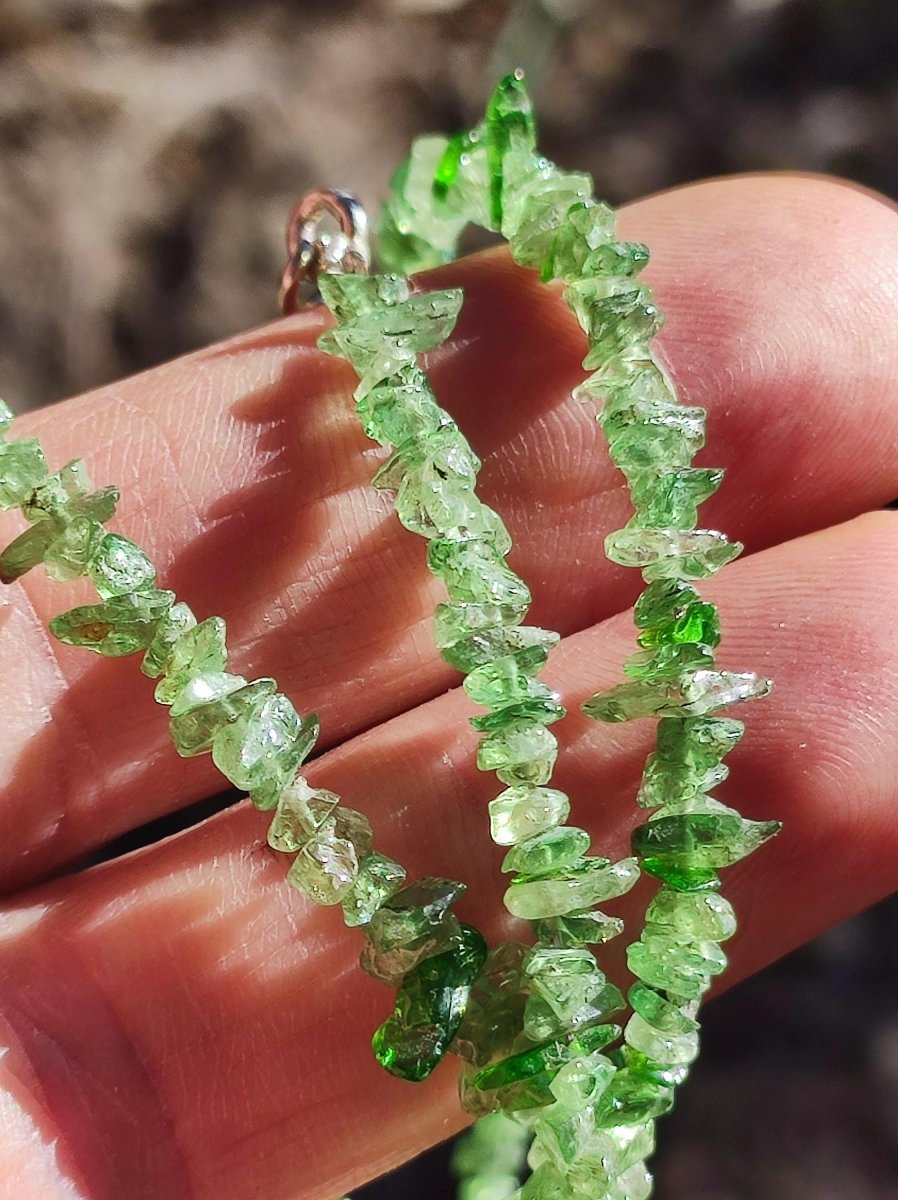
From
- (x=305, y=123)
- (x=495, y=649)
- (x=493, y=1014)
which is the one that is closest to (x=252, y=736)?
(x=495, y=649)

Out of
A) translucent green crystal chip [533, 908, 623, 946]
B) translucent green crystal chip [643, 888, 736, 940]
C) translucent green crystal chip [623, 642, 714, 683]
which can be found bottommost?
translucent green crystal chip [643, 888, 736, 940]

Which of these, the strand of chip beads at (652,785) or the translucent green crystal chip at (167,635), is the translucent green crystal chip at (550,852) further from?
the translucent green crystal chip at (167,635)

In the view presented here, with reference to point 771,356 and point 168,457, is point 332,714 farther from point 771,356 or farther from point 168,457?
point 771,356

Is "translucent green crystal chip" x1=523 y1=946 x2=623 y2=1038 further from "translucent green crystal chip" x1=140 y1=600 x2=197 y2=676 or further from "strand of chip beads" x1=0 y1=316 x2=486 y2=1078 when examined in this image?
"translucent green crystal chip" x1=140 y1=600 x2=197 y2=676

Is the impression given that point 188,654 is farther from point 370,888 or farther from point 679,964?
point 679,964

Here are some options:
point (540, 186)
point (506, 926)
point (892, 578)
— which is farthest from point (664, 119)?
point (506, 926)

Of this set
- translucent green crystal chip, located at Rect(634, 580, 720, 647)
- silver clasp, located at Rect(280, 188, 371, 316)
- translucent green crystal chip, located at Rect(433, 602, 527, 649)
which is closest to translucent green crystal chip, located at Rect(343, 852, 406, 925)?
translucent green crystal chip, located at Rect(433, 602, 527, 649)
